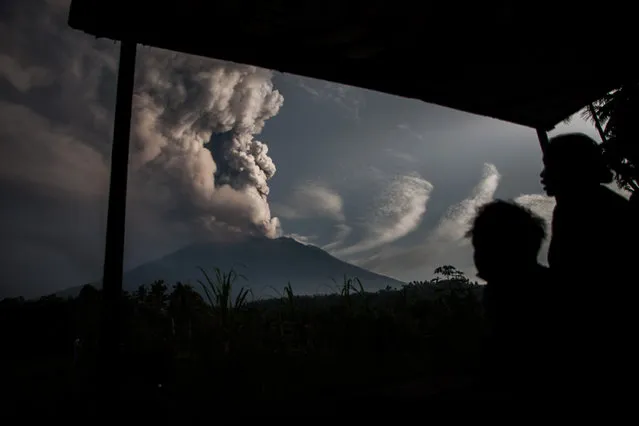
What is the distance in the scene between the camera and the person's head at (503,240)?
180 cm

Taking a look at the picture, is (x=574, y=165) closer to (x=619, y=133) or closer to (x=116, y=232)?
(x=116, y=232)

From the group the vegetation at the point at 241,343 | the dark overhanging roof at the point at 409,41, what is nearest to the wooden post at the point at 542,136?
the dark overhanging roof at the point at 409,41

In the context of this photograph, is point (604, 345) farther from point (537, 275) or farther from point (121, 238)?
point (121, 238)

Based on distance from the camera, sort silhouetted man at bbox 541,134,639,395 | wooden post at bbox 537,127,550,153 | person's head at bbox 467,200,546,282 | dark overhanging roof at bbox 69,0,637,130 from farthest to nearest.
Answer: wooden post at bbox 537,127,550,153 < dark overhanging roof at bbox 69,0,637,130 < person's head at bbox 467,200,546,282 < silhouetted man at bbox 541,134,639,395

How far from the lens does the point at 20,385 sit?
2703 millimetres

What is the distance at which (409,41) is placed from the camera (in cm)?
258

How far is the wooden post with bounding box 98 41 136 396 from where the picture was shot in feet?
6.17

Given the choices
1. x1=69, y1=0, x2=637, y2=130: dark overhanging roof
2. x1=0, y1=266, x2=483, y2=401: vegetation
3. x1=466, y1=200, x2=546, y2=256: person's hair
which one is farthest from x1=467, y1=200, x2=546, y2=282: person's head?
x1=69, y1=0, x2=637, y2=130: dark overhanging roof

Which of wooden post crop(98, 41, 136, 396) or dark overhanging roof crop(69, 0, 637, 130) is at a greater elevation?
dark overhanging roof crop(69, 0, 637, 130)

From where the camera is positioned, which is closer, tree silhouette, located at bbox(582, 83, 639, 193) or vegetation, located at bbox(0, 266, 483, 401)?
vegetation, located at bbox(0, 266, 483, 401)

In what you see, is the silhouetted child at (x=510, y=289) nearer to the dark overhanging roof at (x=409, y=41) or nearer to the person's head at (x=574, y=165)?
the person's head at (x=574, y=165)

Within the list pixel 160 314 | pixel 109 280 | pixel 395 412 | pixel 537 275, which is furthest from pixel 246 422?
pixel 160 314

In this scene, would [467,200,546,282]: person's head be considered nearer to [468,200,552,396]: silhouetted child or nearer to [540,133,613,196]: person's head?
[468,200,552,396]: silhouetted child

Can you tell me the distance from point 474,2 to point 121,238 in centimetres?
259
